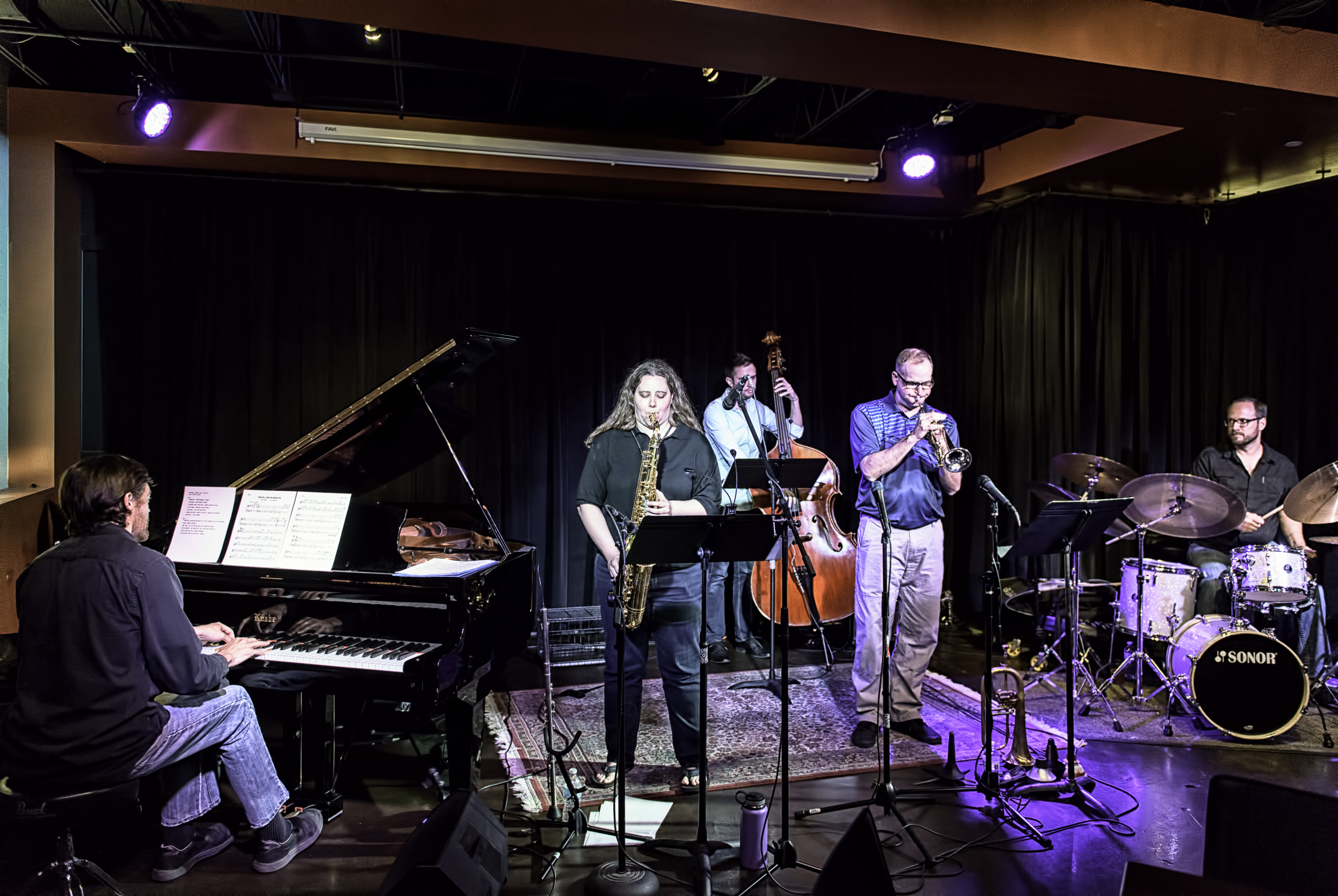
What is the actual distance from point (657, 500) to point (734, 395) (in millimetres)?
2541

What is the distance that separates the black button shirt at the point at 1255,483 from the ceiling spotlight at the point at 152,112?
21.5 ft

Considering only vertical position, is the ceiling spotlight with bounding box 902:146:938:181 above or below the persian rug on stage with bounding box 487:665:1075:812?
above

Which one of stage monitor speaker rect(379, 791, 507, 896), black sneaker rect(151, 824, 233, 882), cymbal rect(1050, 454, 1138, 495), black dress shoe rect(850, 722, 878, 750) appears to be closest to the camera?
stage monitor speaker rect(379, 791, 507, 896)

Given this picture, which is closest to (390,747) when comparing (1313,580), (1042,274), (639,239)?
(639,239)

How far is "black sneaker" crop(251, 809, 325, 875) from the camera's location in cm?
308

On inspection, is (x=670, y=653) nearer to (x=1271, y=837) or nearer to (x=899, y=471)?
(x=899, y=471)

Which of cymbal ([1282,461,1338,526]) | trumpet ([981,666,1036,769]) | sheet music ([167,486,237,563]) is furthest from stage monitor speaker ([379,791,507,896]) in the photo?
cymbal ([1282,461,1338,526])

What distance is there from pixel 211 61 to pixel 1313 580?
23.7 ft

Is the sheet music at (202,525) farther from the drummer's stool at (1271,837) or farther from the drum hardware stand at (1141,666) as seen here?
the drum hardware stand at (1141,666)

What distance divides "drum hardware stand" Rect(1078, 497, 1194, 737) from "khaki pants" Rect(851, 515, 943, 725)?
126 cm

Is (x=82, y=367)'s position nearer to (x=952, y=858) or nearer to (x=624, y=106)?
(x=624, y=106)

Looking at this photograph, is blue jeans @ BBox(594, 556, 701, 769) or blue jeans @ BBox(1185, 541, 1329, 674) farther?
blue jeans @ BBox(1185, 541, 1329, 674)

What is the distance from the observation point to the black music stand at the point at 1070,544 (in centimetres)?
333

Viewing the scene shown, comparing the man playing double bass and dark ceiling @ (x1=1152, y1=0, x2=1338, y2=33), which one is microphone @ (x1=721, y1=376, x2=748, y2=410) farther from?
dark ceiling @ (x1=1152, y1=0, x2=1338, y2=33)
